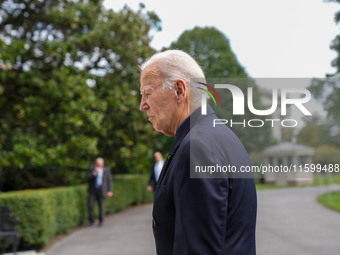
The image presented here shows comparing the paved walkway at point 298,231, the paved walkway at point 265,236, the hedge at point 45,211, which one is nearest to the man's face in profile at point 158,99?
the paved walkway at point 298,231

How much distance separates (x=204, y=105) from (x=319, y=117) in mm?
1268

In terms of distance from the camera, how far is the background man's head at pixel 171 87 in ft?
5.37

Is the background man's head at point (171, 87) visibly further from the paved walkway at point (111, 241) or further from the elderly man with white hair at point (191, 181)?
the paved walkway at point (111, 241)

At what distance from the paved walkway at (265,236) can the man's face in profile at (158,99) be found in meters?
4.49

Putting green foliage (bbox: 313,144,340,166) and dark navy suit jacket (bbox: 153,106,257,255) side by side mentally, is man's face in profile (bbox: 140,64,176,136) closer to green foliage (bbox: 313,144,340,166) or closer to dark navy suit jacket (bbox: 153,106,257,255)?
dark navy suit jacket (bbox: 153,106,257,255)

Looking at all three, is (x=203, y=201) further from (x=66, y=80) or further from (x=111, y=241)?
(x=66, y=80)

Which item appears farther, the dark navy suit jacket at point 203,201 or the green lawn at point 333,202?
the green lawn at point 333,202

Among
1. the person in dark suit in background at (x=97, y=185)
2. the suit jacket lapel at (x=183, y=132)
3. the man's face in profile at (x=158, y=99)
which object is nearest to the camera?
the suit jacket lapel at (x=183, y=132)

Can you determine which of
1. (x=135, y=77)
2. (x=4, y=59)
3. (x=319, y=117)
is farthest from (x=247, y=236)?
(x=135, y=77)

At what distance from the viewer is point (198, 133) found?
4.83ft

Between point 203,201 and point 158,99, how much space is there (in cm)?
54

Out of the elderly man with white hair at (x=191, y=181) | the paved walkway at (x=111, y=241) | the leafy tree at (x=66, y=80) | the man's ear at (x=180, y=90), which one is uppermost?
the leafy tree at (x=66, y=80)

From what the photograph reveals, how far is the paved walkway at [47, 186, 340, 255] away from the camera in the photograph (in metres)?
7.93

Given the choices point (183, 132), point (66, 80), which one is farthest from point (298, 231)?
point (183, 132)
